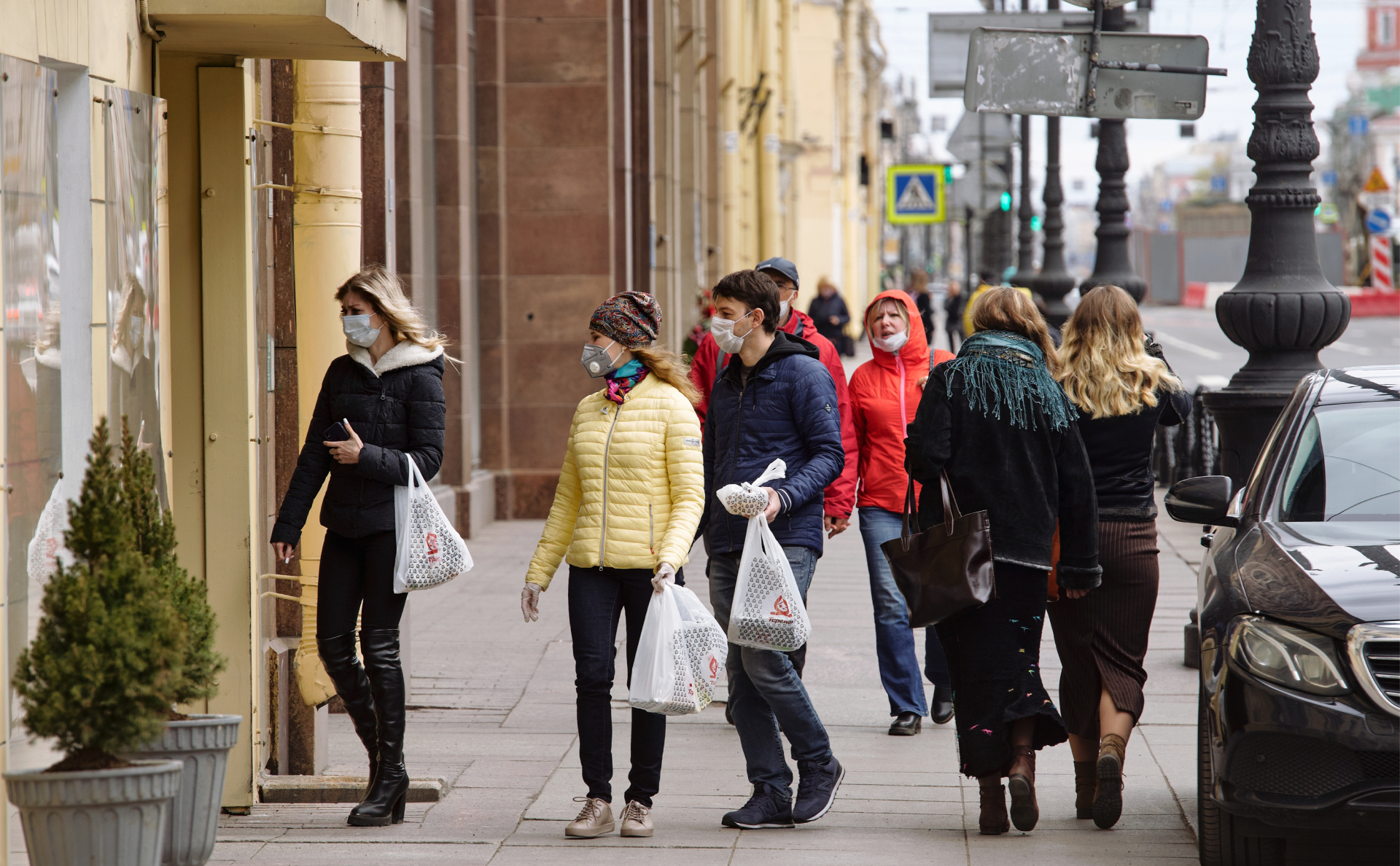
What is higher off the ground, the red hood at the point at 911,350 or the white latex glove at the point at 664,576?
the red hood at the point at 911,350

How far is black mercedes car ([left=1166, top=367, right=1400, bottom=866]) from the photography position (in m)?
4.74

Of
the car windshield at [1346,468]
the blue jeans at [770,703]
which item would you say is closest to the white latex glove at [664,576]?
the blue jeans at [770,703]

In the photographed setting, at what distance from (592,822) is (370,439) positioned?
1.45m

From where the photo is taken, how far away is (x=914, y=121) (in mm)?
115062

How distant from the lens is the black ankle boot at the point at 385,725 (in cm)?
595

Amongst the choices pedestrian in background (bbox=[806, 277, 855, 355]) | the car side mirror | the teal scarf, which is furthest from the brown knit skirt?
pedestrian in background (bbox=[806, 277, 855, 355])

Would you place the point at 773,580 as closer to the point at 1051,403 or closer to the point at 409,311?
the point at 1051,403

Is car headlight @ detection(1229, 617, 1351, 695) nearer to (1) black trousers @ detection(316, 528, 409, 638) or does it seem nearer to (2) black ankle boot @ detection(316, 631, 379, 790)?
(1) black trousers @ detection(316, 528, 409, 638)

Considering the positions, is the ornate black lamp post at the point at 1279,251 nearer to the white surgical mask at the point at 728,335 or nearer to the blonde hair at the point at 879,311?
the blonde hair at the point at 879,311

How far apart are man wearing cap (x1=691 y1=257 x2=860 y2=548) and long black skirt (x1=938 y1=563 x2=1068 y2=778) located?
0.84m

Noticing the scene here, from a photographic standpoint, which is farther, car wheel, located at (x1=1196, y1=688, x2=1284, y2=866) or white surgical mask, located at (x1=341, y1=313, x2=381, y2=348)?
white surgical mask, located at (x1=341, y1=313, x2=381, y2=348)

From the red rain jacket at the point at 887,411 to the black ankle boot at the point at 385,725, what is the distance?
8.17 feet

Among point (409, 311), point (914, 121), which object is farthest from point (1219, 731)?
point (914, 121)

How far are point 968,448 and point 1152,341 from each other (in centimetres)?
116
